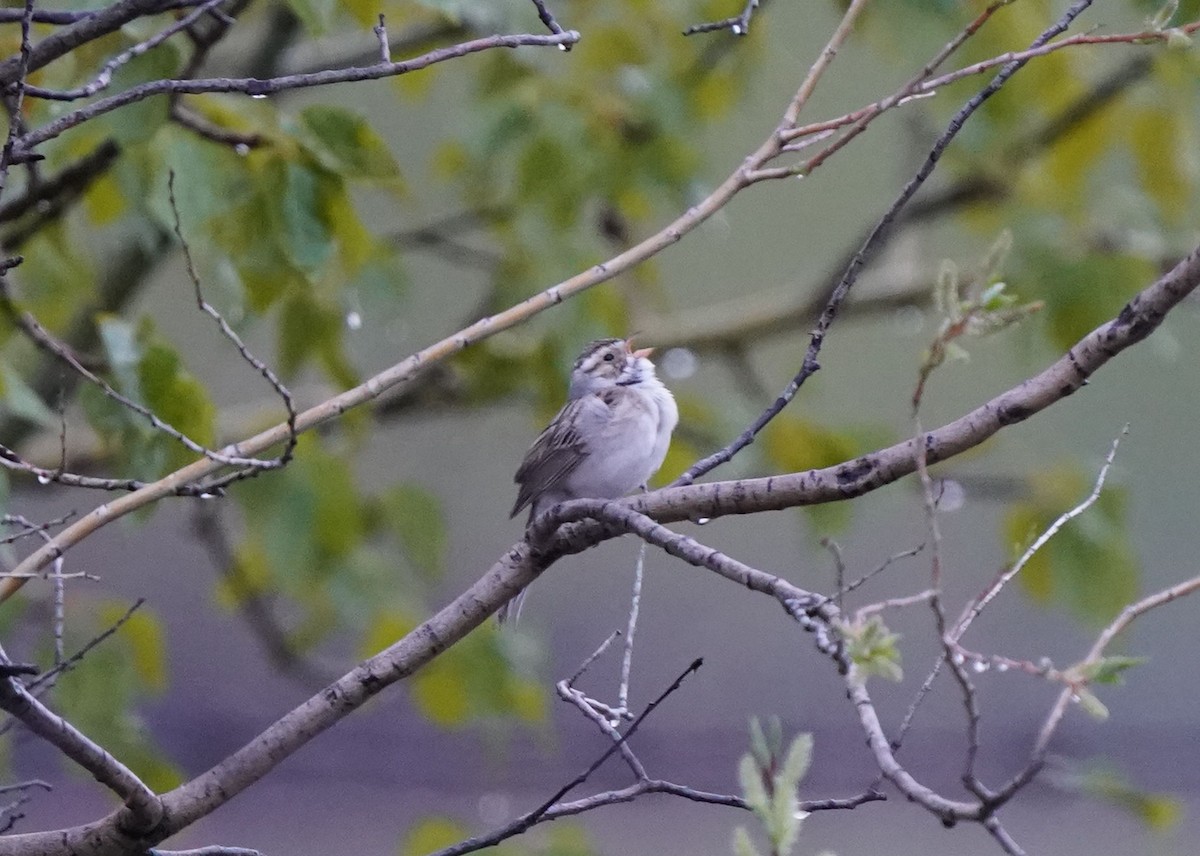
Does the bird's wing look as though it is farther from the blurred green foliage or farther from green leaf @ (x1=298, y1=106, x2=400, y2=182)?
the blurred green foliage

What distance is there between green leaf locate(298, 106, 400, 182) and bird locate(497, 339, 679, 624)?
0.96 metres

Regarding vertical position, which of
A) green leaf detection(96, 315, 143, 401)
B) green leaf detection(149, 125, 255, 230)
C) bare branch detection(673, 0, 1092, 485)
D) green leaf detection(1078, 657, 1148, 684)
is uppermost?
green leaf detection(149, 125, 255, 230)

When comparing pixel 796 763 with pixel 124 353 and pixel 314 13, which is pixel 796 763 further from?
pixel 124 353

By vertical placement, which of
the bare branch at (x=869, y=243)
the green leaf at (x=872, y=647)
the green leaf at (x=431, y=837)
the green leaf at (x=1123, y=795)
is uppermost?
the bare branch at (x=869, y=243)

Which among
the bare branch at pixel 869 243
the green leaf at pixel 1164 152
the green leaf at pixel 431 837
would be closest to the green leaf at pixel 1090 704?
the bare branch at pixel 869 243

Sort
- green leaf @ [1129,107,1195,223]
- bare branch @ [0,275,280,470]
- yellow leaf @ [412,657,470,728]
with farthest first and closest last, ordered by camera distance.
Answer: green leaf @ [1129,107,1195,223], yellow leaf @ [412,657,470,728], bare branch @ [0,275,280,470]

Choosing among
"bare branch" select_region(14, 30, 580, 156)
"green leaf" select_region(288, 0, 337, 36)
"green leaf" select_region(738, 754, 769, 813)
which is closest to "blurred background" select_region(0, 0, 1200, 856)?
"green leaf" select_region(288, 0, 337, 36)

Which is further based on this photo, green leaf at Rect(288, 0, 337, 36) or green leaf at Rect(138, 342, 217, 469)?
green leaf at Rect(138, 342, 217, 469)

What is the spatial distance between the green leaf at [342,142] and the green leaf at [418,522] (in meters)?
1.62

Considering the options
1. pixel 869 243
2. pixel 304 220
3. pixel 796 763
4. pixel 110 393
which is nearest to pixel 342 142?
pixel 304 220

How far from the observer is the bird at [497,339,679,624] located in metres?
3.64

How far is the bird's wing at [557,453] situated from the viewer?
143 inches

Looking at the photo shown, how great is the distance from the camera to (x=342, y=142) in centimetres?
297

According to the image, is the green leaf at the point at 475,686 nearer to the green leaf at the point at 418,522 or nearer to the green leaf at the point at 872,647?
the green leaf at the point at 418,522
